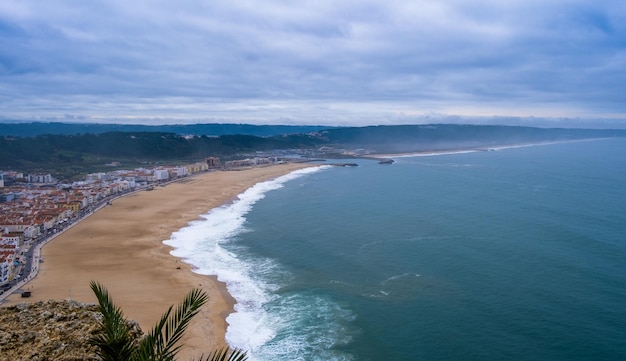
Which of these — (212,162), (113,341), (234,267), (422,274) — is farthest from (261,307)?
(212,162)

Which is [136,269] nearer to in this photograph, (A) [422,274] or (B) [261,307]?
(B) [261,307]

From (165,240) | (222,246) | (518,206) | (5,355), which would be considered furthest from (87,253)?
(518,206)

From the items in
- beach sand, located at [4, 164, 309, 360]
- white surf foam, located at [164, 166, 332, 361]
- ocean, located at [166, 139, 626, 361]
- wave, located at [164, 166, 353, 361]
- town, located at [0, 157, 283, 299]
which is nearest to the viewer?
wave, located at [164, 166, 353, 361]

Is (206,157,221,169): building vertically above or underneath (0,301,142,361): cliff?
underneath

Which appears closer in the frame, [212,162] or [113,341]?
[113,341]

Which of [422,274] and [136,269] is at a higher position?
[422,274]

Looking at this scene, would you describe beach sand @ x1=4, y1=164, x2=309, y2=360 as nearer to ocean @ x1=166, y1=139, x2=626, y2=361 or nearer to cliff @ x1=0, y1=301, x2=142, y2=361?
ocean @ x1=166, y1=139, x2=626, y2=361

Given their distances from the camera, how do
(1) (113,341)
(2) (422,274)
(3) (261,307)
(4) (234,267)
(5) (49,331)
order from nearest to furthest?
(1) (113,341), (5) (49,331), (3) (261,307), (2) (422,274), (4) (234,267)

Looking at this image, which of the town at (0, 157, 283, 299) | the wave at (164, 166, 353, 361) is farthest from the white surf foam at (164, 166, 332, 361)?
the town at (0, 157, 283, 299)
